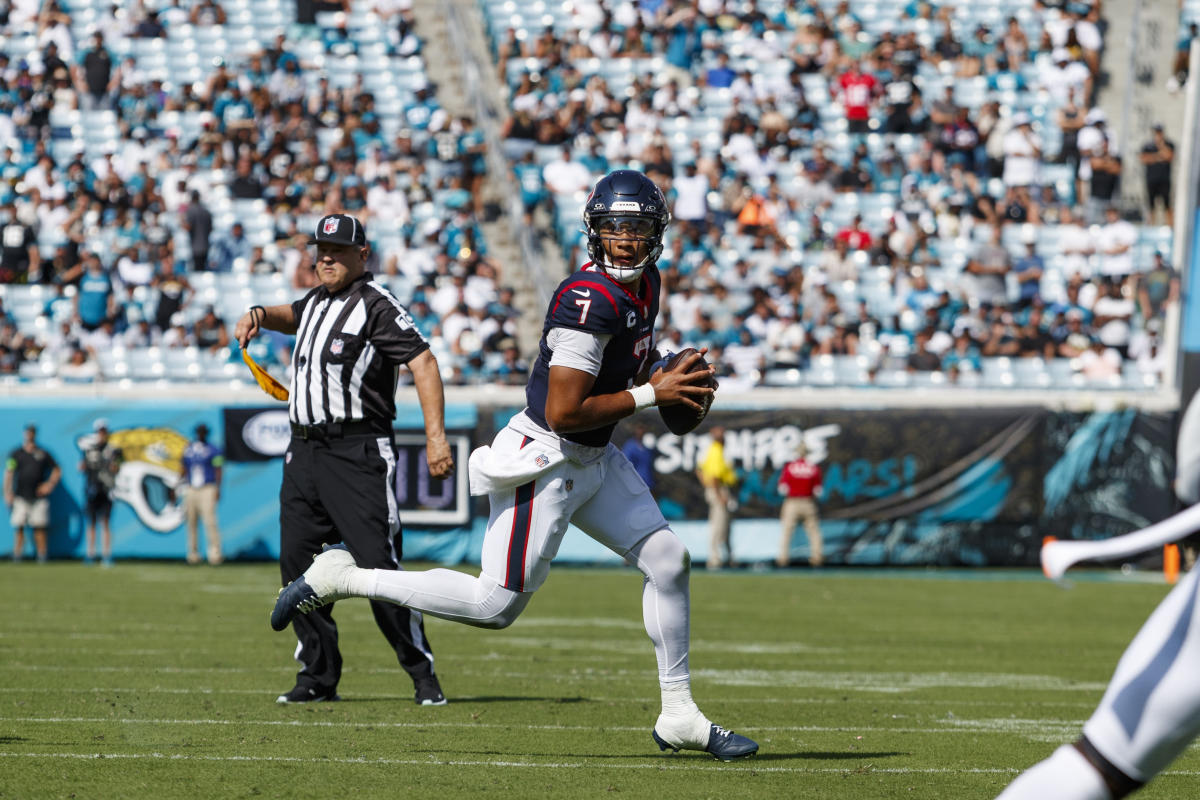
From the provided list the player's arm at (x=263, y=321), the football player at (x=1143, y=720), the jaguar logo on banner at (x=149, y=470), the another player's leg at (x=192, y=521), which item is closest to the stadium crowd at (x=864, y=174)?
the jaguar logo on banner at (x=149, y=470)

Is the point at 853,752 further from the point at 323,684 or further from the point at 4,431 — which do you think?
the point at 4,431

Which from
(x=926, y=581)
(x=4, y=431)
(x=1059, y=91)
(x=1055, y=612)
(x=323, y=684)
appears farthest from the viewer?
(x=1059, y=91)

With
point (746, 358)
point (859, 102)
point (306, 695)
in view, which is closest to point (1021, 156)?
point (859, 102)

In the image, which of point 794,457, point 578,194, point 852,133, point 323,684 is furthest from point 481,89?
point 323,684

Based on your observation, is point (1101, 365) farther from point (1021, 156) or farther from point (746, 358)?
point (746, 358)

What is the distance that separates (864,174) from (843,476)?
4.94m

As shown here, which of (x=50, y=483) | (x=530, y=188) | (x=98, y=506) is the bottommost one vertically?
(x=98, y=506)

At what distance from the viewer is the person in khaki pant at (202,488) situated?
1762 cm

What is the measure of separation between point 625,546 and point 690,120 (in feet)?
58.2

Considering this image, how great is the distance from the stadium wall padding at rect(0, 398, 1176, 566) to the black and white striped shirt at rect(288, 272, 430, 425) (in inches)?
450

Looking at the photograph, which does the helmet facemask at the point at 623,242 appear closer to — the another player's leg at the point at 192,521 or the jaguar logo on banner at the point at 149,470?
the another player's leg at the point at 192,521

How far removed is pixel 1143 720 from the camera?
304 cm

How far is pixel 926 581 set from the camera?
16734mm

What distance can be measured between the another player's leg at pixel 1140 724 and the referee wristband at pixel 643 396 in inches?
89.0
